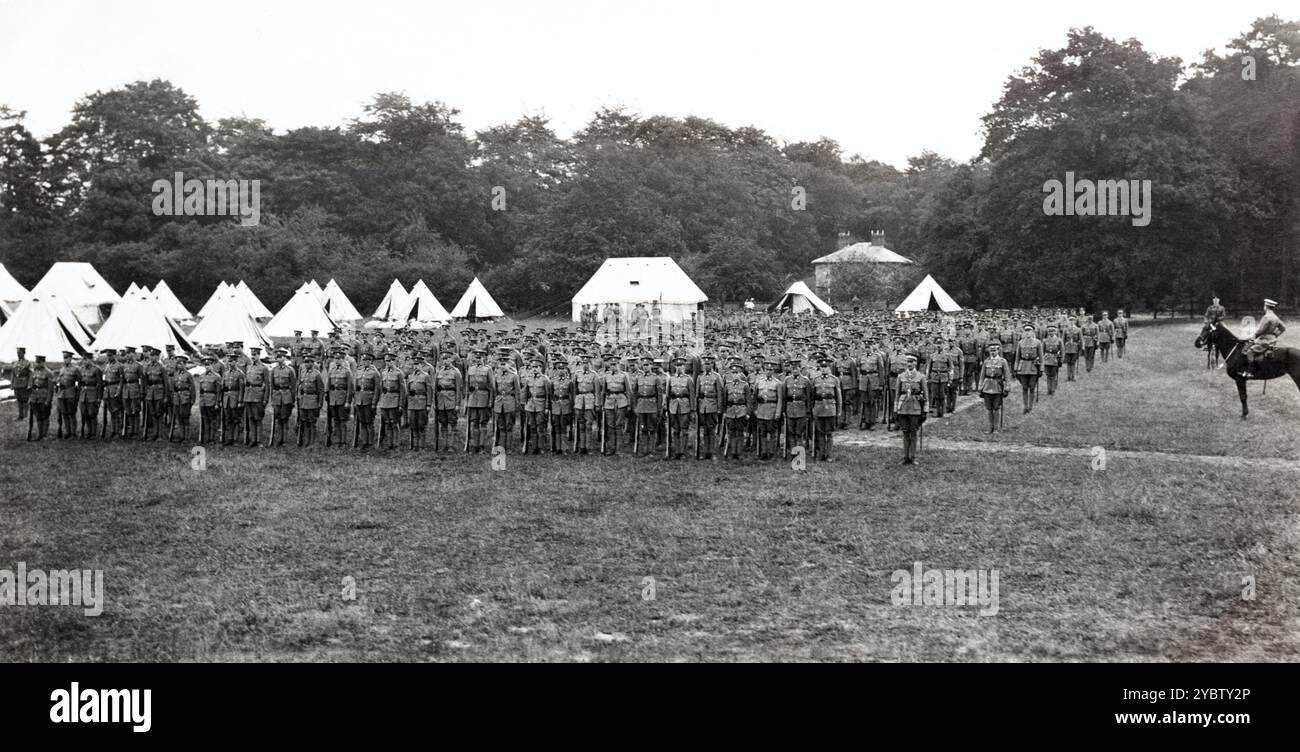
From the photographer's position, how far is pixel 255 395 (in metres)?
17.4

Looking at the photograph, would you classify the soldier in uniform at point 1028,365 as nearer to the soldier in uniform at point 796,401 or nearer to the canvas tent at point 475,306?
the soldier in uniform at point 796,401

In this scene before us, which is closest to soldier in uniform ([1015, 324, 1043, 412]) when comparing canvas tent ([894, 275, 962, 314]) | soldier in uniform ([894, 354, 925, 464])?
soldier in uniform ([894, 354, 925, 464])

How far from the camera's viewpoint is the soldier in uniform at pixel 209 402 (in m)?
17.5

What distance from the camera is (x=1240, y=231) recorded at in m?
45.9

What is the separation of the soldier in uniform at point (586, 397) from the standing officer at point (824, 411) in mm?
3383

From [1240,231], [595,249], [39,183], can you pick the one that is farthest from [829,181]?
[39,183]

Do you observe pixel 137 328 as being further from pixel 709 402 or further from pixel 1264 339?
pixel 1264 339

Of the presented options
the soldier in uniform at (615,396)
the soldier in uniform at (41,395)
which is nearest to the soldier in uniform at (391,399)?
the soldier in uniform at (615,396)

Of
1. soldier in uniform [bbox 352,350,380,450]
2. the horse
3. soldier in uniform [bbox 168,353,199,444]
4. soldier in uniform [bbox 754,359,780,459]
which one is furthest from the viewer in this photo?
soldier in uniform [bbox 168,353,199,444]

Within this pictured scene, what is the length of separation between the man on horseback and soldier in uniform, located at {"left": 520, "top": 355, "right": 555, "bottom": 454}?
9737 millimetres

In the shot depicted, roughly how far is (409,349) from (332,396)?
23.8ft

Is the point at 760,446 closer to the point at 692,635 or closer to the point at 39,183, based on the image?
the point at 692,635

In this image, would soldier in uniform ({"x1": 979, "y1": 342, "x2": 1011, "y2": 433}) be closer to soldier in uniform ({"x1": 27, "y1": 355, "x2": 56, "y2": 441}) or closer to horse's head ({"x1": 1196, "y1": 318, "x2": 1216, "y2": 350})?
horse's head ({"x1": 1196, "y1": 318, "x2": 1216, "y2": 350})

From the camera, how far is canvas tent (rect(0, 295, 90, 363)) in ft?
84.9
